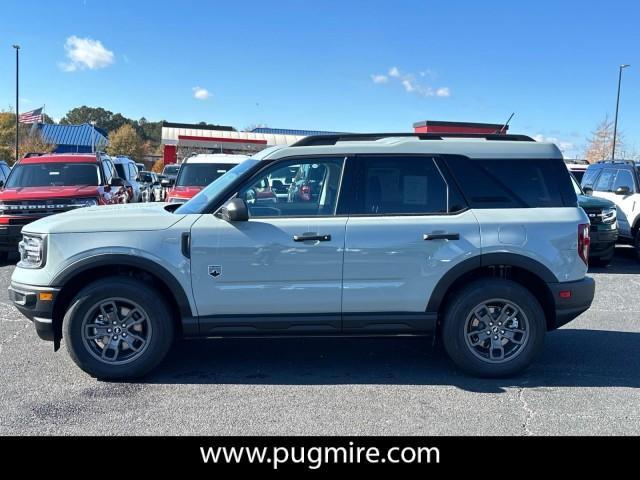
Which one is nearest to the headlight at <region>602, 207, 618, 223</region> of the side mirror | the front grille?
the side mirror

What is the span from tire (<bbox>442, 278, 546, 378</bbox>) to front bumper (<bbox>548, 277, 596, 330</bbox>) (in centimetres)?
17

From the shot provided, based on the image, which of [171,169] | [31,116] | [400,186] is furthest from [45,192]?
[31,116]

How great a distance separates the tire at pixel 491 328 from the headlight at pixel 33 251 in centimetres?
333

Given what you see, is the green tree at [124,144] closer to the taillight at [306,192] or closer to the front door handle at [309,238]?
the taillight at [306,192]

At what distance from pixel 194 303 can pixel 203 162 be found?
26.7ft

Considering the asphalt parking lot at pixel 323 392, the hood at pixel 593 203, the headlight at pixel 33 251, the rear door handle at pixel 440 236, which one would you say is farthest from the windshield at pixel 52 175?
the hood at pixel 593 203

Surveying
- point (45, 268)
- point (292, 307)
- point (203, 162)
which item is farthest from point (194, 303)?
point (203, 162)

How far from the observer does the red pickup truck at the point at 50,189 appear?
1020 centimetres

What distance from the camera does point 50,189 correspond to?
1077 cm

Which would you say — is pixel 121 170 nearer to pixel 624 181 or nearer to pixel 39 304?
pixel 39 304

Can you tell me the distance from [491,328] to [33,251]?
384 cm

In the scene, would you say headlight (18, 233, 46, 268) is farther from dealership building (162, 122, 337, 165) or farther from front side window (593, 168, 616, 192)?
dealership building (162, 122, 337, 165)

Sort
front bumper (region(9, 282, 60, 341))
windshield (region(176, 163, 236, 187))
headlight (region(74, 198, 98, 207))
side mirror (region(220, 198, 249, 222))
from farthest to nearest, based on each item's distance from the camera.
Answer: windshield (region(176, 163, 236, 187))
headlight (region(74, 198, 98, 207))
front bumper (region(9, 282, 60, 341))
side mirror (region(220, 198, 249, 222))

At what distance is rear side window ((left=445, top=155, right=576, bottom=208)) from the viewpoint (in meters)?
4.97
